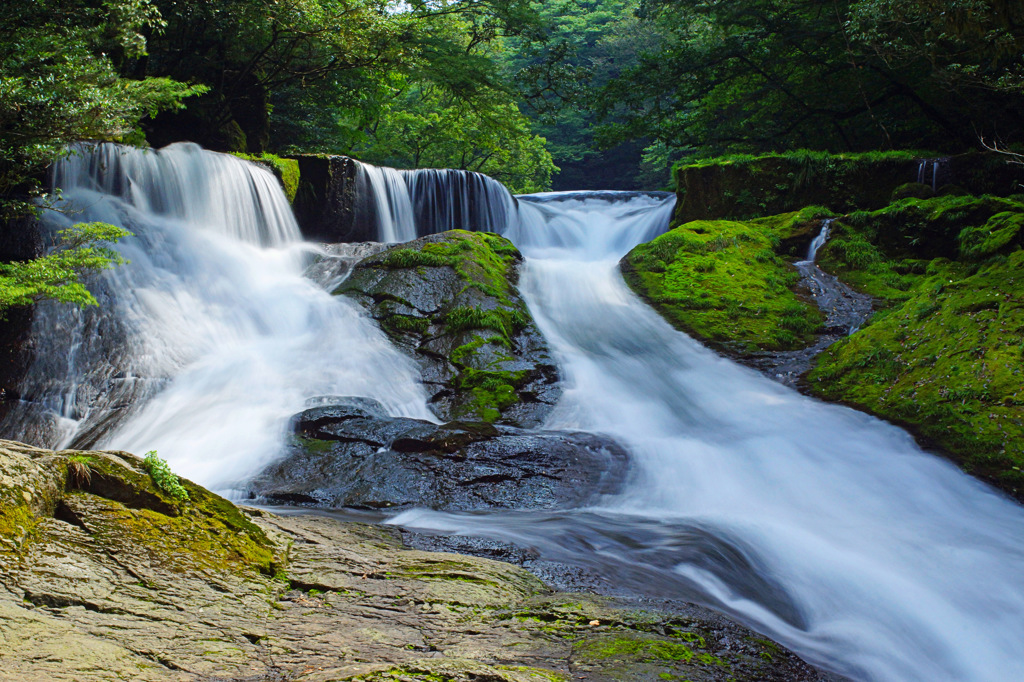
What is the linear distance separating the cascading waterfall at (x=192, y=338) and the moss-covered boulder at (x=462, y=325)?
0.36m

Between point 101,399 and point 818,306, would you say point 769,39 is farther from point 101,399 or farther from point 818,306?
point 101,399

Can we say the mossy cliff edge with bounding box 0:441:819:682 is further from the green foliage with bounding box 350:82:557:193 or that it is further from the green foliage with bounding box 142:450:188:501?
the green foliage with bounding box 350:82:557:193

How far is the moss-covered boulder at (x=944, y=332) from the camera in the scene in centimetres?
583

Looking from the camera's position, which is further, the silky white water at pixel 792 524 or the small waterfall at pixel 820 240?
the small waterfall at pixel 820 240

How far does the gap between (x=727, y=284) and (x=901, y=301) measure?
2.52 m

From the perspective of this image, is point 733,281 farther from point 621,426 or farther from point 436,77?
point 436,77

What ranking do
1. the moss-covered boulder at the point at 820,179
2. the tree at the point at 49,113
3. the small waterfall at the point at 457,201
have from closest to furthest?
1. the tree at the point at 49,113
2. the moss-covered boulder at the point at 820,179
3. the small waterfall at the point at 457,201

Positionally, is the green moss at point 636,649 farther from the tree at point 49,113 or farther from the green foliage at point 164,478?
Result: the tree at point 49,113

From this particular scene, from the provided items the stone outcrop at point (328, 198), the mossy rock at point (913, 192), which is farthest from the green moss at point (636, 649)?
the stone outcrop at point (328, 198)

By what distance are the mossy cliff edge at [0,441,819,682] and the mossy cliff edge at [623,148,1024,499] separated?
14.8 feet

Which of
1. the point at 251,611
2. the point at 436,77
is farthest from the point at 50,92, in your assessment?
the point at 436,77

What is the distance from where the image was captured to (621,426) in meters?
6.95

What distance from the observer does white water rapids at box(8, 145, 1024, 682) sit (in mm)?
3789

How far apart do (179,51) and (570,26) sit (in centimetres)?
3284
